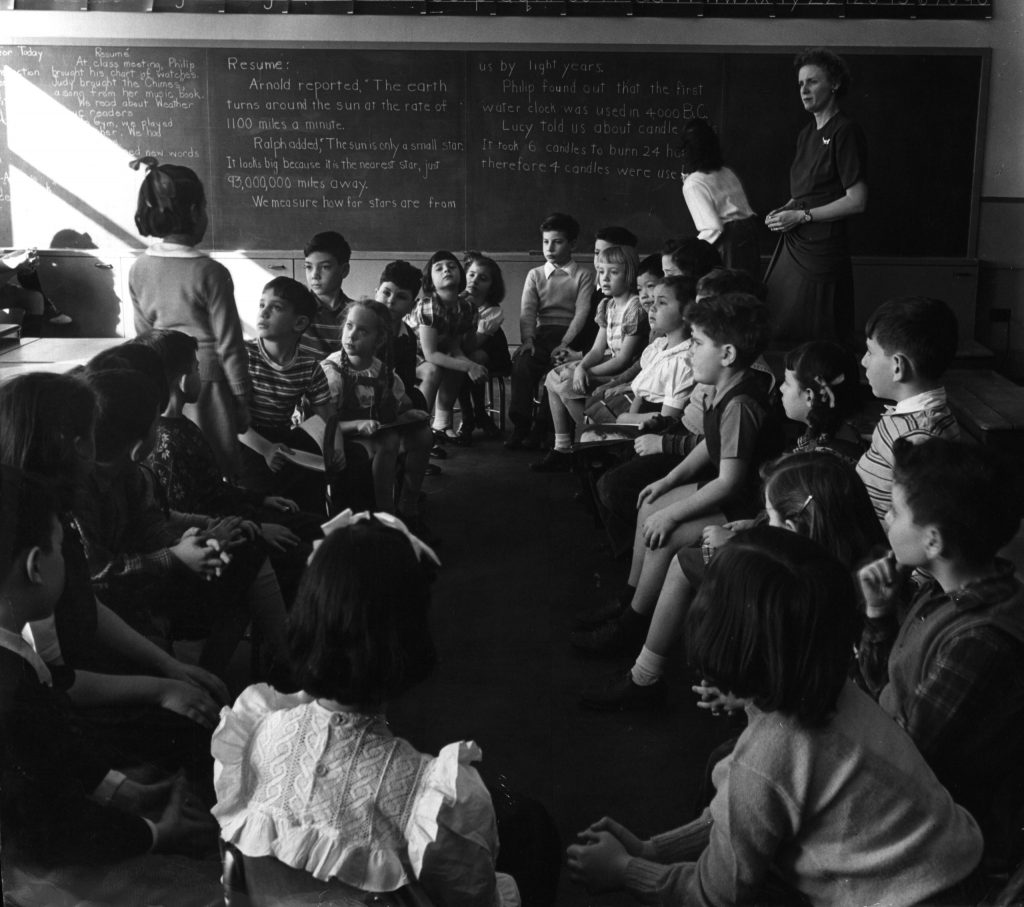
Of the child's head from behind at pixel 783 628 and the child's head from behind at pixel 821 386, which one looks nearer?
the child's head from behind at pixel 783 628

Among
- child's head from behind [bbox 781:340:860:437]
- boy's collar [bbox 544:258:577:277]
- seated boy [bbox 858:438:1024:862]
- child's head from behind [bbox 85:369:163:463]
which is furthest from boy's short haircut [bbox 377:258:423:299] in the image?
seated boy [bbox 858:438:1024:862]

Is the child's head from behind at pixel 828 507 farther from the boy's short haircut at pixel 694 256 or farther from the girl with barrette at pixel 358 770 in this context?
the girl with barrette at pixel 358 770

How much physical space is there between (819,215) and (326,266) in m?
0.97

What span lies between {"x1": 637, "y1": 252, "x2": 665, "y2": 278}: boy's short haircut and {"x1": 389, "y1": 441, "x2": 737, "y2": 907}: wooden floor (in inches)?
Result: 16.9

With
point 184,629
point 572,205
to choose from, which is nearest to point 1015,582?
point 572,205

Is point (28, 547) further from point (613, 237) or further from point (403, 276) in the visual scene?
point (613, 237)

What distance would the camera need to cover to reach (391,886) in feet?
5.26

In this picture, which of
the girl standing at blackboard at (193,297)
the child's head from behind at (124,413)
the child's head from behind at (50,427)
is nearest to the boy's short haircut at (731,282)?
the girl standing at blackboard at (193,297)

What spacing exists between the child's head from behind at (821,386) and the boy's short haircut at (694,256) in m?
0.25

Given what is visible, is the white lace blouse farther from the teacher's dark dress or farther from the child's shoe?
the teacher's dark dress

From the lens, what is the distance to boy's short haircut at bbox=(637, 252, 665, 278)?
2102mm

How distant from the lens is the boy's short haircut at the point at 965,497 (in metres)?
1.78

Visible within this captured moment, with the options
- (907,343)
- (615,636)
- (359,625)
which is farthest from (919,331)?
(359,625)

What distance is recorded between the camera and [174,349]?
6.20 feet
